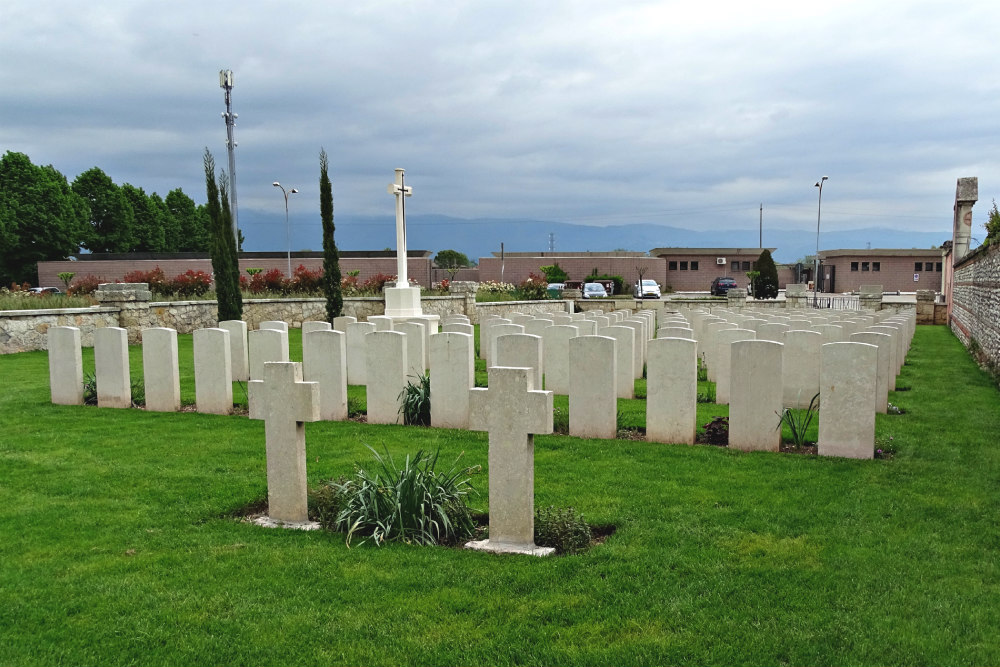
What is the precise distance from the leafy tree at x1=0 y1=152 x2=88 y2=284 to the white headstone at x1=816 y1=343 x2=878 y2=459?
5266cm

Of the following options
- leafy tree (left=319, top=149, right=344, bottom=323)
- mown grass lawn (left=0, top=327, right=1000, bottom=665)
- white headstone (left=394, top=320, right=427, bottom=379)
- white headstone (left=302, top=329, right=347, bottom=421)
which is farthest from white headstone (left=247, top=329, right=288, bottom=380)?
leafy tree (left=319, top=149, right=344, bottom=323)

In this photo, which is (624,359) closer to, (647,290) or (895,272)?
(647,290)

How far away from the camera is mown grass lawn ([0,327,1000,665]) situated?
3.45 m

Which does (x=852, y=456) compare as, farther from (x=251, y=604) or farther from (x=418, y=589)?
(x=251, y=604)

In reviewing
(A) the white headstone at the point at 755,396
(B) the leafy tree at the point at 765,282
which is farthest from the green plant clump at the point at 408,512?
(B) the leafy tree at the point at 765,282

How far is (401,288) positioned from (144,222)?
48.1 meters

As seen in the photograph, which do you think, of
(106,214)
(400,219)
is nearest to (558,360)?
(400,219)

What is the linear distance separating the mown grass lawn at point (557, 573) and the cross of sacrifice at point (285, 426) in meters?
0.26

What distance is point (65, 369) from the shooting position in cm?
1006

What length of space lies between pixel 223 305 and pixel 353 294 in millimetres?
7431

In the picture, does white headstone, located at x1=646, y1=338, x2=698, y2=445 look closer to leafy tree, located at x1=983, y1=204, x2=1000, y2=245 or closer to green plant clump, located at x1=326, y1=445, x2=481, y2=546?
green plant clump, located at x1=326, y1=445, x2=481, y2=546

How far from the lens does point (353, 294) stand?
25906 millimetres

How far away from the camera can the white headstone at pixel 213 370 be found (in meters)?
9.41

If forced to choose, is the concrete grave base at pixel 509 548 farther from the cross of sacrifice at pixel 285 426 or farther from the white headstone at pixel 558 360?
the white headstone at pixel 558 360
